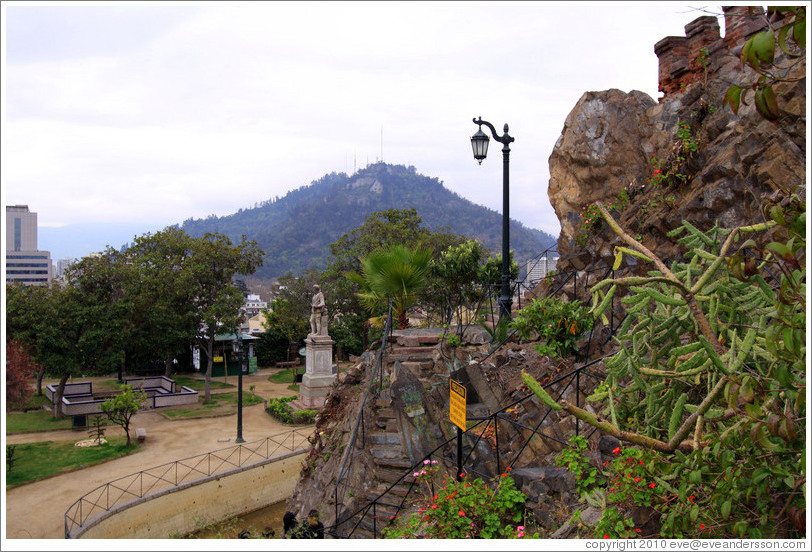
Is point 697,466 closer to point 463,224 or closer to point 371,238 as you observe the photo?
point 371,238

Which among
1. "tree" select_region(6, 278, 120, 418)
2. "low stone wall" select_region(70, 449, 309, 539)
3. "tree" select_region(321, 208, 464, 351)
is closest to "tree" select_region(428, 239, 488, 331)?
"low stone wall" select_region(70, 449, 309, 539)

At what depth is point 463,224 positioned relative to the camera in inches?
5591

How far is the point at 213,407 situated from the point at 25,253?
142 ft

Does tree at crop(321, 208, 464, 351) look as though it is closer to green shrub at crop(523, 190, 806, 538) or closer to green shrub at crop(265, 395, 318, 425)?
green shrub at crop(265, 395, 318, 425)

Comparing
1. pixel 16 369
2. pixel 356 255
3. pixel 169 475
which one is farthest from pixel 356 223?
pixel 169 475

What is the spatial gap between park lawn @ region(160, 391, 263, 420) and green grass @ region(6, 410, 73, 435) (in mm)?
3538

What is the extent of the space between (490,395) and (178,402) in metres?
19.2

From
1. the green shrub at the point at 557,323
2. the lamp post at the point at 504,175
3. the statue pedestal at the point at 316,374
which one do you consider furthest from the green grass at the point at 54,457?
the green shrub at the point at 557,323

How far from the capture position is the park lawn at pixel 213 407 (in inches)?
858

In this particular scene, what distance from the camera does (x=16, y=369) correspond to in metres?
18.0

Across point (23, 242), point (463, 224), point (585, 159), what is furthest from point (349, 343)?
point (463, 224)

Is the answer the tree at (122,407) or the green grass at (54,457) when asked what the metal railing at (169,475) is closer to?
the green grass at (54,457)

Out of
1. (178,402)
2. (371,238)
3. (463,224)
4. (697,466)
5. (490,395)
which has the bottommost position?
(178,402)

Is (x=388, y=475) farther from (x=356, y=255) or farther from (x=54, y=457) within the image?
(x=356, y=255)
